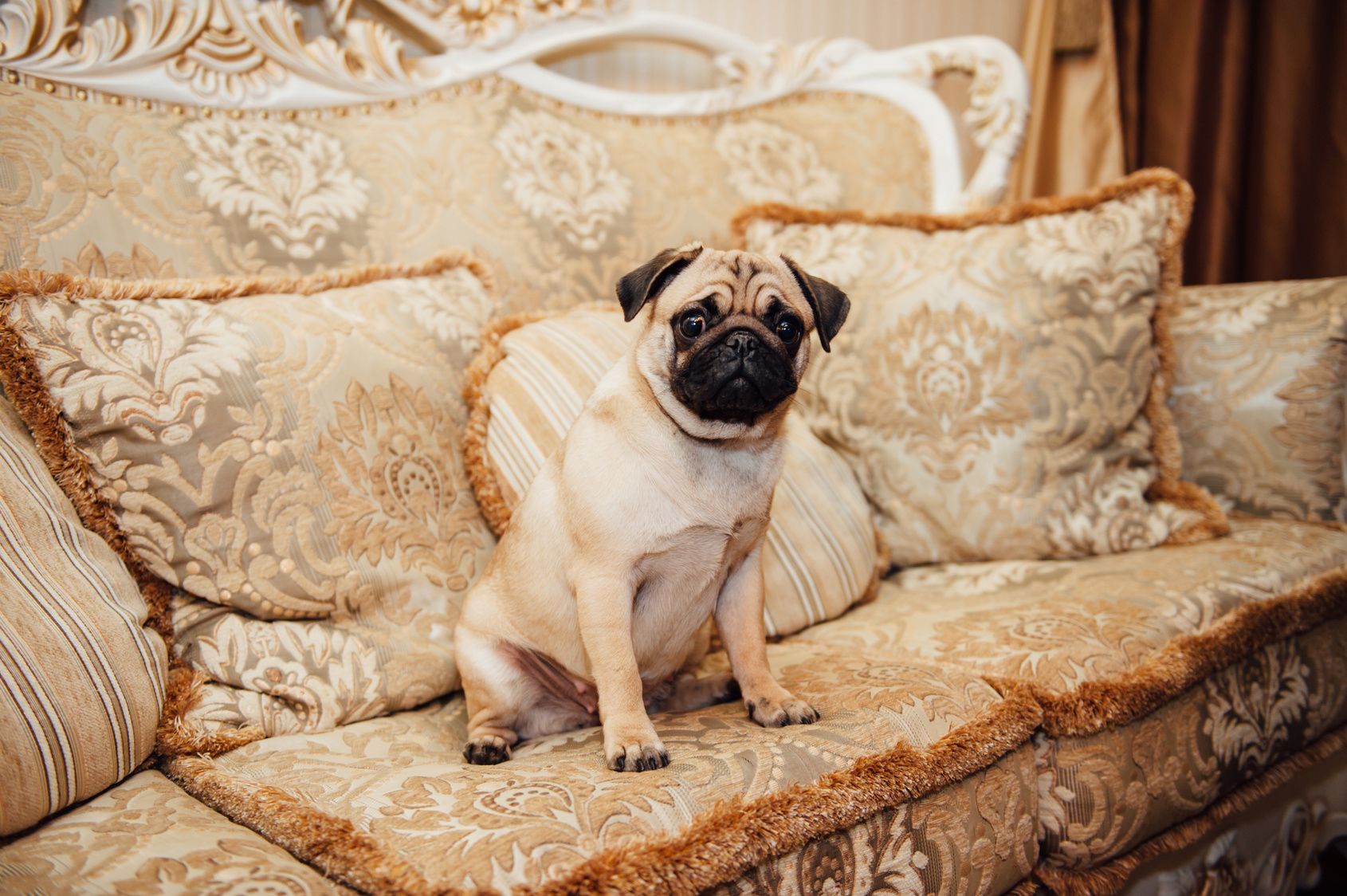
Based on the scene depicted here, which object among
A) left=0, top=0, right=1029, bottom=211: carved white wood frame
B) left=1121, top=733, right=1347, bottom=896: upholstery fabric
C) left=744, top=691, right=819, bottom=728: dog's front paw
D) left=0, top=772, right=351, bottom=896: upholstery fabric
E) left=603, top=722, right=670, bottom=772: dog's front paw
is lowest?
left=1121, top=733, right=1347, bottom=896: upholstery fabric

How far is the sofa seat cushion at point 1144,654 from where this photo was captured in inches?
53.4

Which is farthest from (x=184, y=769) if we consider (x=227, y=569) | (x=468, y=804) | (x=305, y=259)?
(x=305, y=259)

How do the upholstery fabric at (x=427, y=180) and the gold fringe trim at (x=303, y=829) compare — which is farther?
the upholstery fabric at (x=427, y=180)

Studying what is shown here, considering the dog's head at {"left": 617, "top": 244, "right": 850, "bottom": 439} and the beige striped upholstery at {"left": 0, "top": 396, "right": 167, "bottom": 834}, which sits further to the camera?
the dog's head at {"left": 617, "top": 244, "right": 850, "bottom": 439}

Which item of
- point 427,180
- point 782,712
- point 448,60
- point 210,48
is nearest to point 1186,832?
point 782,712

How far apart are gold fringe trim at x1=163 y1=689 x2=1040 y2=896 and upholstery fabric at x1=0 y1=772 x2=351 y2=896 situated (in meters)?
0.03

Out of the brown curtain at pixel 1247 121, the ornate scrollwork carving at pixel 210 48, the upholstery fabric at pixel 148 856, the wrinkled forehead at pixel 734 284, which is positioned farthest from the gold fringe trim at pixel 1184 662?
the brown curtain at pixel 1247 121

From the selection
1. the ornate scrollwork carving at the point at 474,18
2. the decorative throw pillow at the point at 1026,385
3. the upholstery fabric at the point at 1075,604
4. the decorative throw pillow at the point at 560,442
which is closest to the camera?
→ the upholstery fabric at the point at 1075,604

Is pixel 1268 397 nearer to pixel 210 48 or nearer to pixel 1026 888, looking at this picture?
pixel 1026 888

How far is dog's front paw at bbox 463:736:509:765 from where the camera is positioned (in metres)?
1.29

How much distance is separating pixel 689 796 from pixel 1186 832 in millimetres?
933

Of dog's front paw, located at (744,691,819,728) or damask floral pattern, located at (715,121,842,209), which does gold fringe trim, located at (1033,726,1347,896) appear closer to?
dog's front paw, located at (744,691,819,728)

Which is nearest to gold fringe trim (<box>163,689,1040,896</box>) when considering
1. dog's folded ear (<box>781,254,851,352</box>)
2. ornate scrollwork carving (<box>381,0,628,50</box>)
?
dog's folded ear (<box>781,254,851,352</box>)

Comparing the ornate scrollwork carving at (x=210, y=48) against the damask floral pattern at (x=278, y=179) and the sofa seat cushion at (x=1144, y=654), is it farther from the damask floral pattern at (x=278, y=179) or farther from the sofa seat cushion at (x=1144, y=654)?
the sofa seat cushion at (x=1144, y=654)
